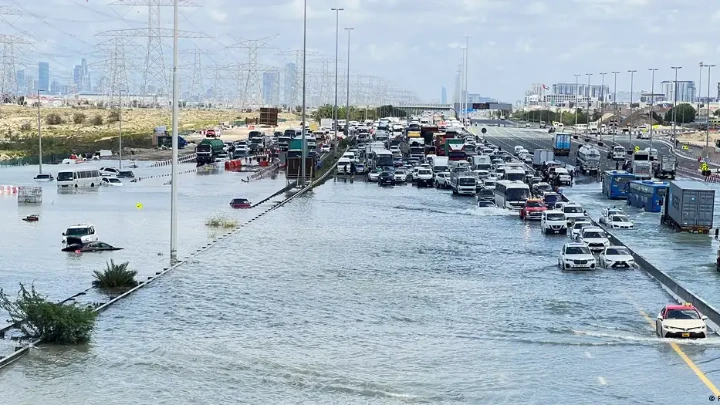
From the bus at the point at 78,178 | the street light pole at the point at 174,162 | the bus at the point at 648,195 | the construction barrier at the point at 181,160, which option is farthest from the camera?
the construction barrier at the point at 181,160

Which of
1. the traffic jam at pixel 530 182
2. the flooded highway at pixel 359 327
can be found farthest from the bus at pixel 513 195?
the flooded highway at pixel 359 327

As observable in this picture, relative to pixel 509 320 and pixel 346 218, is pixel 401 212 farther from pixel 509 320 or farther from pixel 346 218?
pixel 509 320

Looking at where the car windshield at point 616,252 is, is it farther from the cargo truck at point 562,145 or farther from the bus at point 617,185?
the cargo truck at point 562,145

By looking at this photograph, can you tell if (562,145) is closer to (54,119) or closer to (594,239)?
(594,239)

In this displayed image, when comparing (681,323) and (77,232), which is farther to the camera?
(77,232)

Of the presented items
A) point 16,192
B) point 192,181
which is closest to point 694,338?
point 16,192

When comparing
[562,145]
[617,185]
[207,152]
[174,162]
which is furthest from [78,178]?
[562,145]
